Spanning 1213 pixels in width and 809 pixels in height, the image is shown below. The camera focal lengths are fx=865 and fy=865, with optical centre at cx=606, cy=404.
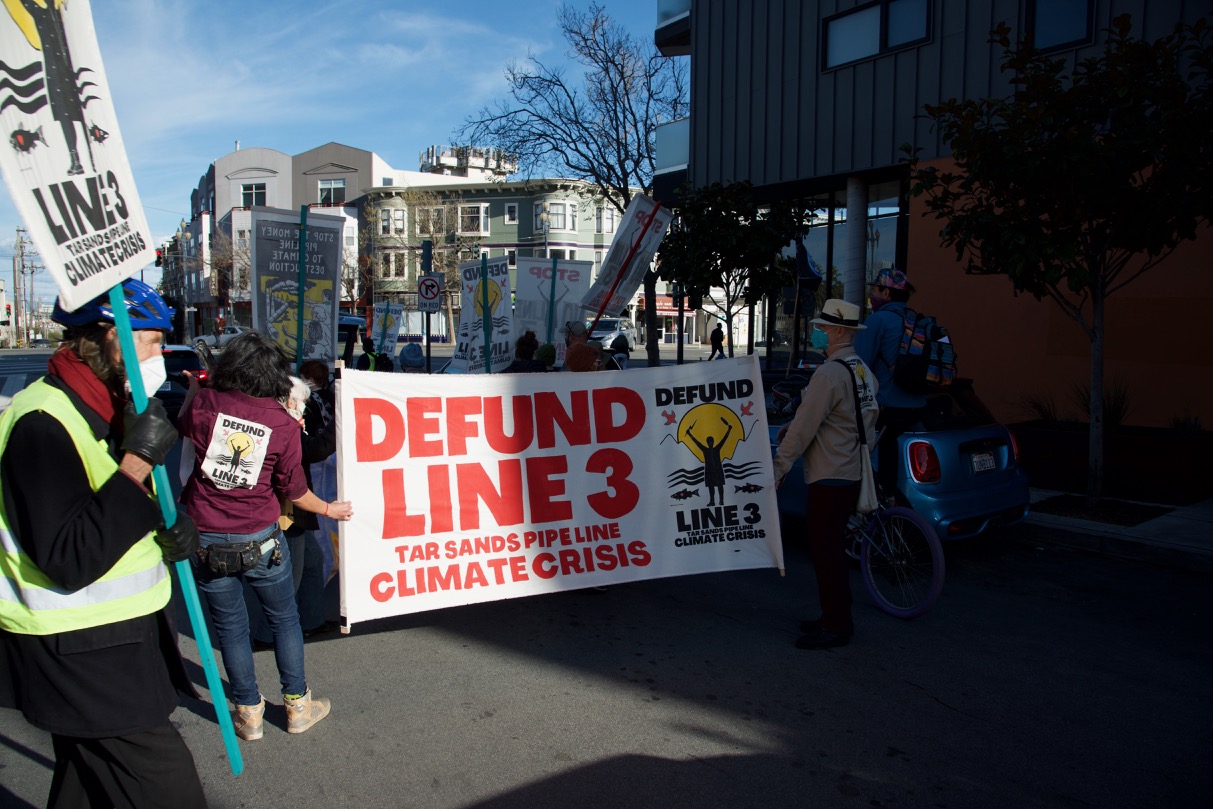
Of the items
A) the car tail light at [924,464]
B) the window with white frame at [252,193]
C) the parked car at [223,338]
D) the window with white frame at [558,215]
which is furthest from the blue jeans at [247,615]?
the window with white frame at [252,193]

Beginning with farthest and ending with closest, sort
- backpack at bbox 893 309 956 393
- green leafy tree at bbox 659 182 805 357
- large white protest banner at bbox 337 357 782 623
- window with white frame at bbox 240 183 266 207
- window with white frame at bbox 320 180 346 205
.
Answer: window with white frame at bbox 240 183 266 207
window with white frame at bbox 320 180 346 205
green leafy tree at bbox 659 182 805 357
backpack at bbox 893 309 956 393
large white protest banner at bbox 337 357 782 623

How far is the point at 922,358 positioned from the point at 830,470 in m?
1.81

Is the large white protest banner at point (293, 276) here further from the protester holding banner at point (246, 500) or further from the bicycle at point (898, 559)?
the bicycle at point (898, 559)

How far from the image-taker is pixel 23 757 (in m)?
3.60

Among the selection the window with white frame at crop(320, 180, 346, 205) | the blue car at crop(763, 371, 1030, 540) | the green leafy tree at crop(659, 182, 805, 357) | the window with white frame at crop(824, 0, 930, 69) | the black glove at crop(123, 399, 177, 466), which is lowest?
the blue car at crop(763, 371, 1030, 540)

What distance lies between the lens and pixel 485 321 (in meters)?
14.2

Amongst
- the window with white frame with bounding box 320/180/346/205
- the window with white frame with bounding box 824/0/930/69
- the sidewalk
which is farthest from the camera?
the window with white frame with bounding box 320/180/346/205

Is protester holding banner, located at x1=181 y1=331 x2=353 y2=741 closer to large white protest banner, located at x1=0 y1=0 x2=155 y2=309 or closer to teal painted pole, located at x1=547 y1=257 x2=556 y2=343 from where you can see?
large white protest banner, located at x1=0 y1=0 x2=155 y2=309

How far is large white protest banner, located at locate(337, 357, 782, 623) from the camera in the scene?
4516mm

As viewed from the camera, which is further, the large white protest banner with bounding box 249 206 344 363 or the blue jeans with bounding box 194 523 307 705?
the large white protest banner with bounding box 249 206 344 363

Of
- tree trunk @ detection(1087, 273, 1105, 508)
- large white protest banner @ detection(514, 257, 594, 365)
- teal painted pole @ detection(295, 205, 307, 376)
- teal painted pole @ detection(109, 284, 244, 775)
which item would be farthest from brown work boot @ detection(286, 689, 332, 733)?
large white protest banner @ detection(514, 257, 594, 365)

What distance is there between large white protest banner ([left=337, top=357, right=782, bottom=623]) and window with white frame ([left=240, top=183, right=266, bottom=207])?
6977 cm

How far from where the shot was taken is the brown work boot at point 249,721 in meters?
3.71

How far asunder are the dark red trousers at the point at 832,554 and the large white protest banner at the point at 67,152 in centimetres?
358
